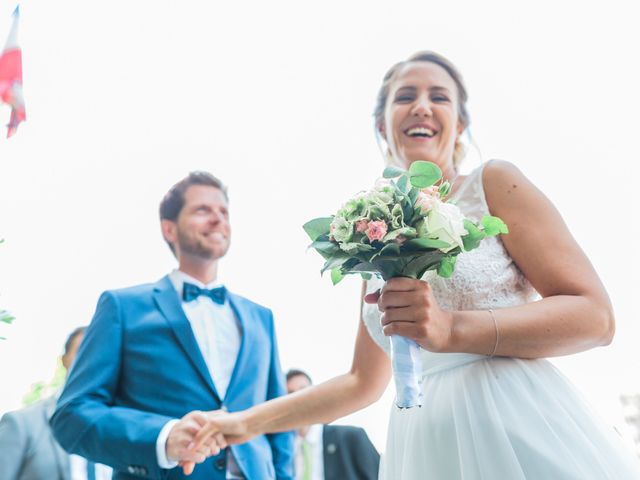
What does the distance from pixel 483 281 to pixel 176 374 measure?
1.27 m

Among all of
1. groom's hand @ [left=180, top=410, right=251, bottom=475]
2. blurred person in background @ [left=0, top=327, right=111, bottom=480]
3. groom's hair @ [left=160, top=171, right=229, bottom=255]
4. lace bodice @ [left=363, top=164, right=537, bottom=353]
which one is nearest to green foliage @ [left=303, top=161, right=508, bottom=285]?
lace bodice @ [left=363, top=164, right=537, bottom=353]

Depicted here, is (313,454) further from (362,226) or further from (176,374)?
(362,226)

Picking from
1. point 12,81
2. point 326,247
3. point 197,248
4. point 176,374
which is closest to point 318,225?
point 326,247

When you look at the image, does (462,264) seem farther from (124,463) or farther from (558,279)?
(124,463)

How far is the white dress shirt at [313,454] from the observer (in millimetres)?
3877

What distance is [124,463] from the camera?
7.06ft

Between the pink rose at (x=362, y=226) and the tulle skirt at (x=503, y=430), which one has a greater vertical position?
the pink rose at (x=362, y=226)

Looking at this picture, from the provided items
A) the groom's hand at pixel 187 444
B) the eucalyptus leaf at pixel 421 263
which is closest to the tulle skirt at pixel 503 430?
the eucalyptus leaf at pixel 421 263

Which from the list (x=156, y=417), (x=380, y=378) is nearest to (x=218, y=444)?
(x=156, y=417)

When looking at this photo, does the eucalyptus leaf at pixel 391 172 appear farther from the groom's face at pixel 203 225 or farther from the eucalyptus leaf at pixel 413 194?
the groom's face at pixel 203 225

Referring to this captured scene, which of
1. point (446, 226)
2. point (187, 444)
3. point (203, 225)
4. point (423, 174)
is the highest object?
point (203, 225)

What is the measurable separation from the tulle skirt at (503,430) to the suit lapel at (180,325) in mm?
1057

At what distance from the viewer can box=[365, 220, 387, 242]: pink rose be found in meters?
1.21

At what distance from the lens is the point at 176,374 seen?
2314mm
